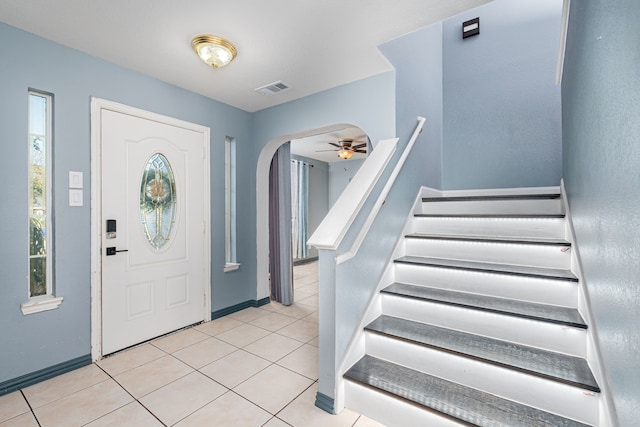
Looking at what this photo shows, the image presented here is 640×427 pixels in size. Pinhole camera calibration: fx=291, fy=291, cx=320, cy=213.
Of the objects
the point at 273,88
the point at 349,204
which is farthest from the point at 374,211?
the point at 273,88

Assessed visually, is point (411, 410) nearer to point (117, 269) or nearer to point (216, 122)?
point (117, 269)

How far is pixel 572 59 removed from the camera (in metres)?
1.80

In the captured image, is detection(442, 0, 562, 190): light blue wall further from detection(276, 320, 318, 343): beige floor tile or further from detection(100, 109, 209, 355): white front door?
detection(100, 109, 209, 355): white front door

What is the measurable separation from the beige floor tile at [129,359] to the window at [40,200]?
24.3 inches

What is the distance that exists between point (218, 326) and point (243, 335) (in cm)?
39

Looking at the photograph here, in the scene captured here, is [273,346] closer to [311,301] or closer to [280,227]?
[311,301]

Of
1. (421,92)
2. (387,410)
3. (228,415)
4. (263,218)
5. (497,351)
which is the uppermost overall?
(421,92)

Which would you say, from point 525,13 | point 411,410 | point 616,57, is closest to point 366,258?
point 411,410

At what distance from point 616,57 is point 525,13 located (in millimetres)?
3458

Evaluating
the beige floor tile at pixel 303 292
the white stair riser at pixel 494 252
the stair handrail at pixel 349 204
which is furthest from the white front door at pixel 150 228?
the white stair riser at pixel 494 252

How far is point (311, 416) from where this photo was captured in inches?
67.6

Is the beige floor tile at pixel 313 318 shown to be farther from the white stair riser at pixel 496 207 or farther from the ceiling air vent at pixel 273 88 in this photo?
the ceiling air vent at pixel 273 88

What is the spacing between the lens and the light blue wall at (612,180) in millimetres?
843

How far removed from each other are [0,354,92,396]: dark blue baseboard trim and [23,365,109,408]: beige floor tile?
0.10 ft
